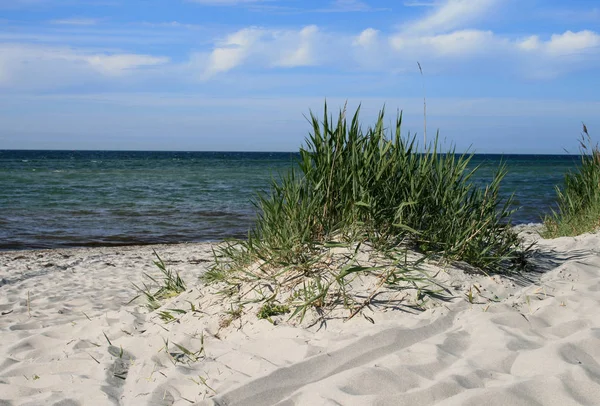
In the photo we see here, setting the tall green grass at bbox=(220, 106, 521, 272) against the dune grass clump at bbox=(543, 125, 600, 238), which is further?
the dune grass clump at bbox=(543, 125, 600, 238)

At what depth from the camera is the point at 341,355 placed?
9.07ft

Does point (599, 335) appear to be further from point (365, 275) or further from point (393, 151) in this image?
point (393, 151)

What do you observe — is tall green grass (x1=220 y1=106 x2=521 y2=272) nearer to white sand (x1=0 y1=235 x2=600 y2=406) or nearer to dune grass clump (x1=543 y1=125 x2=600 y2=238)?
white sand (x1=0 y1=235 x2=600 y2=406)

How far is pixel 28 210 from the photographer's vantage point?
52.9 ft

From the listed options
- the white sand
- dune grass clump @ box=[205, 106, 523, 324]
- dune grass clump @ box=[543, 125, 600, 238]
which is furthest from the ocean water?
the white sand

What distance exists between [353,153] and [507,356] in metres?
1.79

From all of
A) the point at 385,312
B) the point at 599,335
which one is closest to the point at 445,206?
the point at 385,312

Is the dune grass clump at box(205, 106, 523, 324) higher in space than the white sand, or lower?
higher

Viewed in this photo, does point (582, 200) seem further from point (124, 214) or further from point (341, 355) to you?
point (124, 214)

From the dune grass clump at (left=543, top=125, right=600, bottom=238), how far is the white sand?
2.87 m

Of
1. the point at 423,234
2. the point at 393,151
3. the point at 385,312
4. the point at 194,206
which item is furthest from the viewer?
the point at 194,206

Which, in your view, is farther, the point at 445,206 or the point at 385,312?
the point at 445,206

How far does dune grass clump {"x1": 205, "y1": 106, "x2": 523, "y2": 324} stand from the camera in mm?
3750

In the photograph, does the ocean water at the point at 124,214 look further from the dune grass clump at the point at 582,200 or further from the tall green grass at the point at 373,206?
the tall green grass at the point at 373,206
